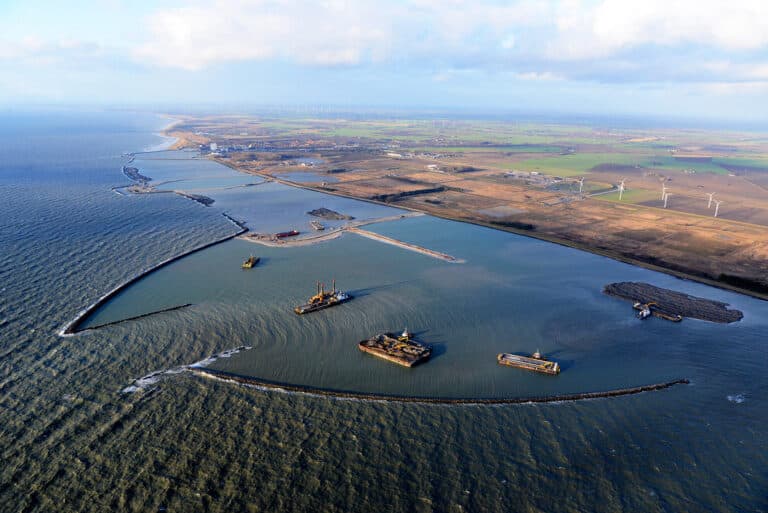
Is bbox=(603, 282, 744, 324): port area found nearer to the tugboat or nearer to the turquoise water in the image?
the turquoise water

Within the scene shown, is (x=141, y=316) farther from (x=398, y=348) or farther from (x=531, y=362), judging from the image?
(x=531, y=362)

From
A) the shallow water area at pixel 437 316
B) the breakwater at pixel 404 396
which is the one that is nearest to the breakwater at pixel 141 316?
the shallow water area at pixel 437 316

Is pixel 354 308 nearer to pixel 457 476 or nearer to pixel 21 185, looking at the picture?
pixel 457 476

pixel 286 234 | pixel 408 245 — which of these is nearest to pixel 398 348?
pixel 408 245

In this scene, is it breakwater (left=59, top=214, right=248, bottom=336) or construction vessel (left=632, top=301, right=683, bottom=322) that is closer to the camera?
breakwater (left=59, top=214, right=248, bottom=336)

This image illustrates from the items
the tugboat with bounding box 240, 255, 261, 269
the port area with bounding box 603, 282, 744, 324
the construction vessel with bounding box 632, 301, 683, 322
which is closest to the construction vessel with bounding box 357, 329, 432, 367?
the tugboat with bounding box 240, 255, 261, 269

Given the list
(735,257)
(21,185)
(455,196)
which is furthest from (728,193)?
(21,185)
